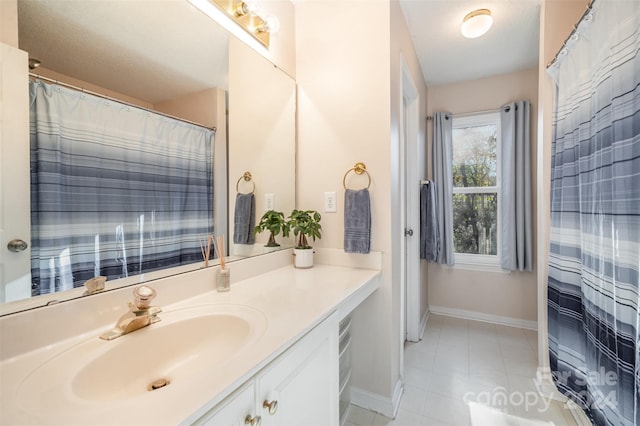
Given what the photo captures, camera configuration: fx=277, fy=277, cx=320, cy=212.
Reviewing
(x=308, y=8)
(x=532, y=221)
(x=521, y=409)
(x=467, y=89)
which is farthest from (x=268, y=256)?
(x=467, y=89)

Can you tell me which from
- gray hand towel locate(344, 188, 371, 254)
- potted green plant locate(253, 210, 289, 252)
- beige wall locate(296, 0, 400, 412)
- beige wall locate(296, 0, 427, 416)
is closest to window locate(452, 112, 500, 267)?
beige wall locate(296, 0, 427, 416)

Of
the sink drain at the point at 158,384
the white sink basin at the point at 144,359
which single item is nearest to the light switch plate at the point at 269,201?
the white sink basin at the point at 144,359

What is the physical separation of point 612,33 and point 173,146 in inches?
68.8

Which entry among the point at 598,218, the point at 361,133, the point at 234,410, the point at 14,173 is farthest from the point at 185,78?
the point at 598,218

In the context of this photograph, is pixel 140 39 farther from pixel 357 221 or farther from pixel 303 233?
pixel 357 221

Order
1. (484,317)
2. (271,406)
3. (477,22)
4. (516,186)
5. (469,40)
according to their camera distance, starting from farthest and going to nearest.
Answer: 1. (484,317)
2. (516,186)
3. (469,40)
4. (477,22)
5. (271,406)

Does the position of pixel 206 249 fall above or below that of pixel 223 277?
above

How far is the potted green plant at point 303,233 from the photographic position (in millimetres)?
1587

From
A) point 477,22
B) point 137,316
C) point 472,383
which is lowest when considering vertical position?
point 472,383

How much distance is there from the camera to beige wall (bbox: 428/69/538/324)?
266 centimetres

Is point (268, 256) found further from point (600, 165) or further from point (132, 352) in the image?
point (600, 165)

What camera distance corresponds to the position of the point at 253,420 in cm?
63

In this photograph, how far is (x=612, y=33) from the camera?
1071mm

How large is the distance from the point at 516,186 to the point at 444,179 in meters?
0.63
